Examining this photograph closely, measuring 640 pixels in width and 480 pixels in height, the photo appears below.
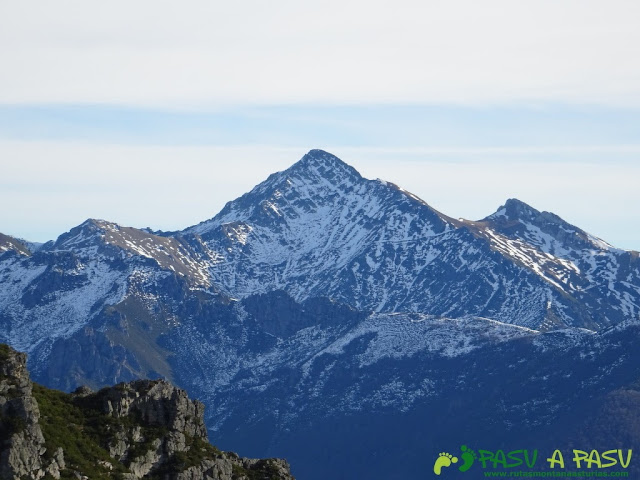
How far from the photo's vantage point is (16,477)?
646 feet
